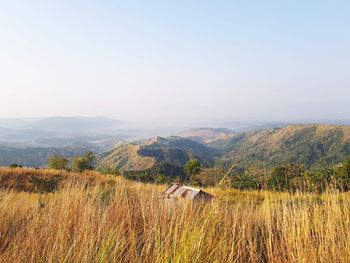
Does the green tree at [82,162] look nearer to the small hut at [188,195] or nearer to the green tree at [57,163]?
the green tree at [57,163]

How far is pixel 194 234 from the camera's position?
2496 millimetres

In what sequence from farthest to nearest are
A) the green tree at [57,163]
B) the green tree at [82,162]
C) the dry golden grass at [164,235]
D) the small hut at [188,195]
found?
the green tree at [57,163]
the green tree at [82,162]
the small hut at [188,195]
the dry golden grass at [164,235]

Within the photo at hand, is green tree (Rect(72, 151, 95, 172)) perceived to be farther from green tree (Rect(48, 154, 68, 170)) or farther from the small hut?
the small hut

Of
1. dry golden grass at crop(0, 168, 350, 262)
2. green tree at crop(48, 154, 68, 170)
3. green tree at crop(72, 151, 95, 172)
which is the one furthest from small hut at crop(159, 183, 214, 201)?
green tree at crop(48, 154, 68, 170)

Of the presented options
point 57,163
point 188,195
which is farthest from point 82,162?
point 188,195

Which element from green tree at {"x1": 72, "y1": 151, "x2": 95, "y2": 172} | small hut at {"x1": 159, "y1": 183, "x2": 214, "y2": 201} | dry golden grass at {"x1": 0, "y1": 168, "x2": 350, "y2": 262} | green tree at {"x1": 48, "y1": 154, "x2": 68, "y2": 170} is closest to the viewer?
dry golden grass at {"x1": 0, "y1": 168, "x2": 350, "y2": 262}

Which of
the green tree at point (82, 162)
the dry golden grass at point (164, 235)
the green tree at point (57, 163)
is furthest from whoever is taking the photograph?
the green tree at point (57, 163)

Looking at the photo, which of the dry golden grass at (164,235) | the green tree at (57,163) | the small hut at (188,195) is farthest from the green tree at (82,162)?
the dry golden grass at (164,235)

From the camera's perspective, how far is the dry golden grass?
244cm

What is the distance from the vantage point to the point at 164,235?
2742 mm

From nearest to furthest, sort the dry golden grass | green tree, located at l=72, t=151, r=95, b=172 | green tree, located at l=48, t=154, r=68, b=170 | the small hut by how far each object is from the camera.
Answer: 1. the dry golden grass
2. the small hut
3. green tree, located at l=72, t=151, r=95, b=172
4. green tree, located at l=48, t=154, r=68, b=170

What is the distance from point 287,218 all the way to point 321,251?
0.93 metres

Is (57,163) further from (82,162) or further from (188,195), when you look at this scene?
(188,195)

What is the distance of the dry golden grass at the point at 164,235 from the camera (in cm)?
244
